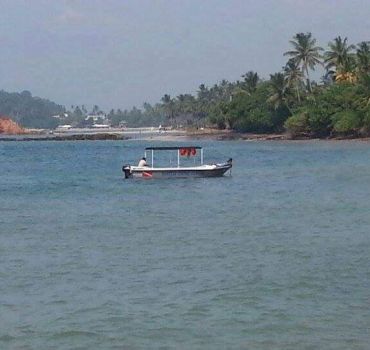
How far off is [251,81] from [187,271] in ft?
370

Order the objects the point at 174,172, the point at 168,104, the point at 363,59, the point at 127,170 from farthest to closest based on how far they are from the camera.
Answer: the point at 168,104
the point at 363,59
the point at 127,170
the point at 174,172

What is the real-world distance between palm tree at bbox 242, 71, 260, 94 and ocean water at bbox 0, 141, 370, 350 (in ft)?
302

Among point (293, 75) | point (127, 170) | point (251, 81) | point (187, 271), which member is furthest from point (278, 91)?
point (187, 271)

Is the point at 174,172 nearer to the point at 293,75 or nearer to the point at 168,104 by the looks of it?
the point at 293,75

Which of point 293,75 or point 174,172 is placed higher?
point 293,75

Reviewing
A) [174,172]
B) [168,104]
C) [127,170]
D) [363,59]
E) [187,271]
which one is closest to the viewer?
[187,271]

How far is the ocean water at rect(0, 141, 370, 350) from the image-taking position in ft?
43.0

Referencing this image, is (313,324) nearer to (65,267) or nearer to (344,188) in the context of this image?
(65,267)

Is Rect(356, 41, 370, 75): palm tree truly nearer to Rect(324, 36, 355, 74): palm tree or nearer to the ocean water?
Rect(324, 36, 355, 74): palm tree

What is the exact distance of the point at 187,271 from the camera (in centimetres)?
1797

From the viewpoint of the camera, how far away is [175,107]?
18425 centimetres

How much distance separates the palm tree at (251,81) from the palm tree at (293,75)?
1912cm

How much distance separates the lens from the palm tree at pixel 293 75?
103062mm

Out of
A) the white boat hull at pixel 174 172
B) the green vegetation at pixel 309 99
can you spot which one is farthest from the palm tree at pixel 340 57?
the white boat hull at pixel 174 172
